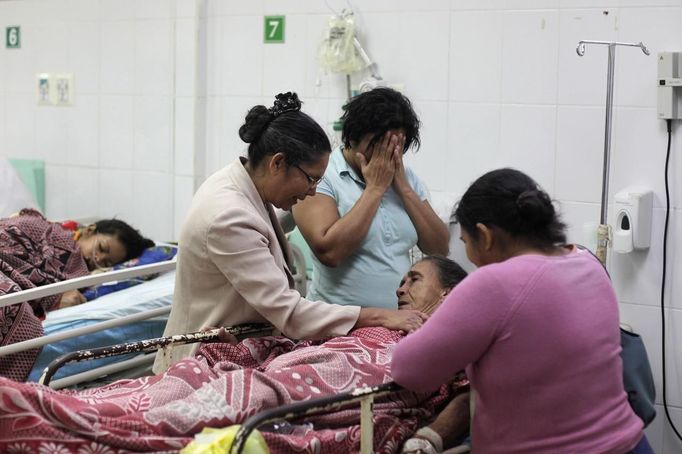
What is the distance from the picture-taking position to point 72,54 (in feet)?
14.2

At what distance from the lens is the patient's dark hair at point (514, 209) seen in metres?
1.77

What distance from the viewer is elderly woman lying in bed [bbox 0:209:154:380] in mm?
2697

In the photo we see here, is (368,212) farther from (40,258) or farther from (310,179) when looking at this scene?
(40,258)

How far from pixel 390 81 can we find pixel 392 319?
150 centimetres

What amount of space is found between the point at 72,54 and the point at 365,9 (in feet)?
5.18

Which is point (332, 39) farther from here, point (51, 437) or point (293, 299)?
point (51, 437)

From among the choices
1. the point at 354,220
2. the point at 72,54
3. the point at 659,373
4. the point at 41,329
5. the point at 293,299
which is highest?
the point at 72,54

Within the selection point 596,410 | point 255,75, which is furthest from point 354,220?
point 255,75

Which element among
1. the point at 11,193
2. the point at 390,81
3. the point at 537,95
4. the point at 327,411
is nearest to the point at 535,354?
the point at 327,411

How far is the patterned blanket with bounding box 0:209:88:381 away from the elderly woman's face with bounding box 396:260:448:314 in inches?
45.9

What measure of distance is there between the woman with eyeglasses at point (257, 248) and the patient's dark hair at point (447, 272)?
0.15 m

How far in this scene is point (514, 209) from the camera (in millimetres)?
1771

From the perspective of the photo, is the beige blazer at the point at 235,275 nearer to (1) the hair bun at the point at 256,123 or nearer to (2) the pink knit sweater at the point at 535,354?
(1) the hair bun at the point at 256,123

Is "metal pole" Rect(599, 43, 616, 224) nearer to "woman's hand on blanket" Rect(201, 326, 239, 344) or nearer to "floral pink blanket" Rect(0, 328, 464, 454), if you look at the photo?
"floral pink blanket" Rect(0, 328, 464, 454)
